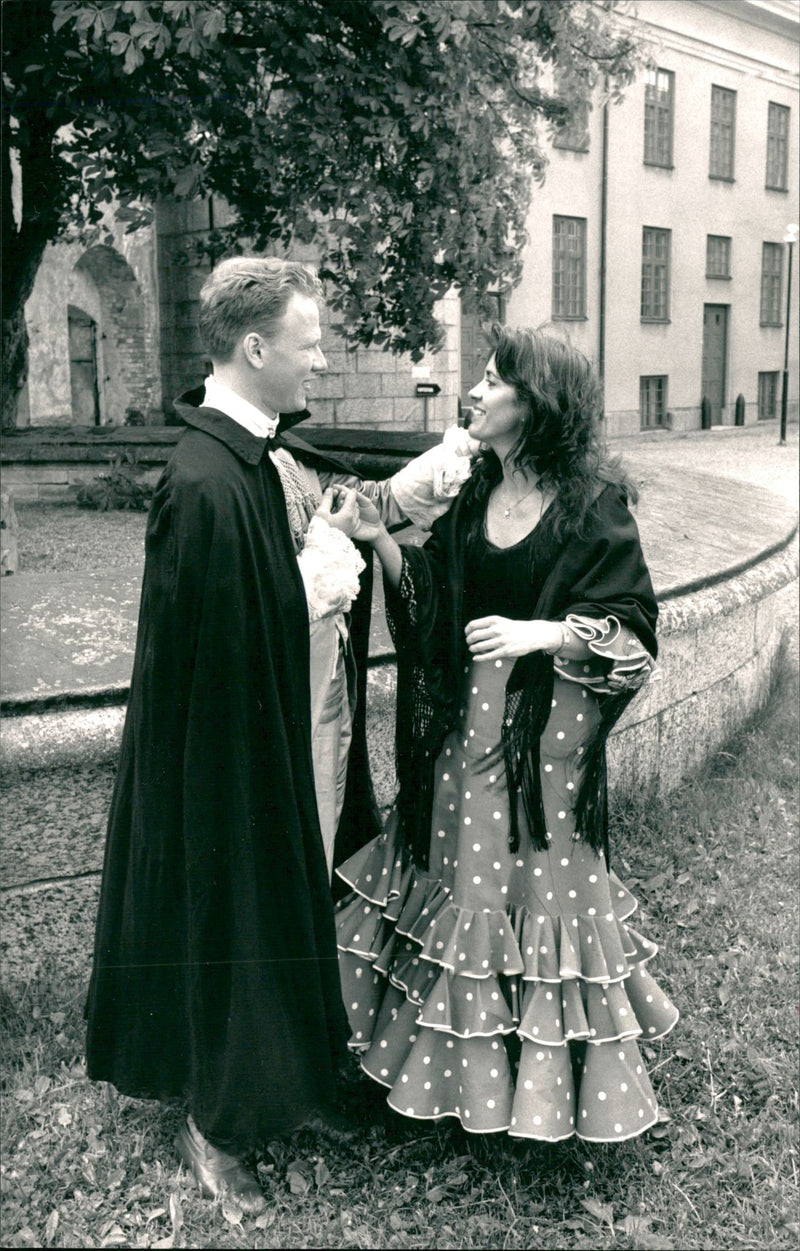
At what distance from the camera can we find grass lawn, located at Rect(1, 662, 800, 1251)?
2.69 metres

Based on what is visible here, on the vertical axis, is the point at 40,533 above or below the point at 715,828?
above

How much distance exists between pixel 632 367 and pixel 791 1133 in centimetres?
2445

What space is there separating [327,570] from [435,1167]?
1.38m

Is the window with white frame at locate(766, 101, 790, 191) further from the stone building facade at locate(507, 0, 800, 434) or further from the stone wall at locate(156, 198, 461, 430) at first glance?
the stone wall at locate(156, 198, 461, 430)

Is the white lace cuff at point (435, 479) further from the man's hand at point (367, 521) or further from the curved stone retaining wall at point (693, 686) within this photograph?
the curved stone retaining wall at point (693, 686)

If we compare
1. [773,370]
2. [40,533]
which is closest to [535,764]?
[40,533]

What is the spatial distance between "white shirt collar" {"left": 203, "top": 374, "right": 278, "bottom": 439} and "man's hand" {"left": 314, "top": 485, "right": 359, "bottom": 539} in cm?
26

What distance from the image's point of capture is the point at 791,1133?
3020 mm

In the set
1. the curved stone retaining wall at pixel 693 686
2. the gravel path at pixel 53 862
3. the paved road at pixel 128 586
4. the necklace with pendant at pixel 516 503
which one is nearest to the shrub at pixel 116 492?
the paved road at pixel 128 586

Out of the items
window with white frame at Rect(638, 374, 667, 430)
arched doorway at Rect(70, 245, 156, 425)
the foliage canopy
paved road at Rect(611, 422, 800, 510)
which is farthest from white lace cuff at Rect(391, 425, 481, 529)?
window with white frame at Rect(638, 374, 667, 430)

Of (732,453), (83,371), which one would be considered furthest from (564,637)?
(732,453)

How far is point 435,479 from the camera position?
300 centimetres

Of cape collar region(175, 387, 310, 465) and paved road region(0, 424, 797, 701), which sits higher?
cape collar region(175, 387, 310, 465)

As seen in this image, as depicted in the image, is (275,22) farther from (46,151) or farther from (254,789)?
(254,789)
